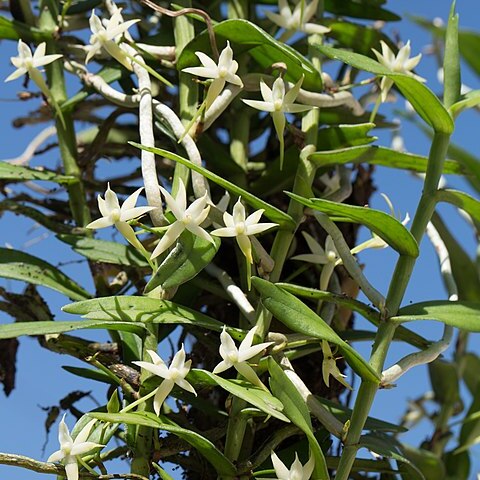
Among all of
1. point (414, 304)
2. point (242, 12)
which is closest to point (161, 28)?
point (242, 12)

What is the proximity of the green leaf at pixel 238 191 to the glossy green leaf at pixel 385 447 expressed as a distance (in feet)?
0.64

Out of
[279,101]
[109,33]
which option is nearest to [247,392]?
[279,101]

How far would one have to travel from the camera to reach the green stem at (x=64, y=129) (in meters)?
0.88

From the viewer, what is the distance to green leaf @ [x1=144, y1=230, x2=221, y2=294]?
25.5 inches

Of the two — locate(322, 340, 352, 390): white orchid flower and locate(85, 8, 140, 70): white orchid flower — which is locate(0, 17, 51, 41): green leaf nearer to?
locate(85, 8, 140, 70): white orchid flower

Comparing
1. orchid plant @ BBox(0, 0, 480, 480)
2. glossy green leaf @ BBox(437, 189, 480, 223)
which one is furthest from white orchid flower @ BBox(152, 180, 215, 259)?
glossy green leaf @ BBox(437, 189, 480, 223)

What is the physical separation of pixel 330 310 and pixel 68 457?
292mm

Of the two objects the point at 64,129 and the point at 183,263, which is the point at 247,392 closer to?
the point at 183,263

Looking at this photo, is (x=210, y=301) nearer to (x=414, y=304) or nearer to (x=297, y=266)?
(x=297, y=266)

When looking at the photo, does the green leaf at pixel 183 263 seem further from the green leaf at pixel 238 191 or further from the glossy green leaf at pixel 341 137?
the glossy green leaf at pixel 341 137

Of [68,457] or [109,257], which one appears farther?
[109,257]

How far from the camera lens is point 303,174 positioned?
77 centimetres

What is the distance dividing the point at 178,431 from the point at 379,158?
32cm

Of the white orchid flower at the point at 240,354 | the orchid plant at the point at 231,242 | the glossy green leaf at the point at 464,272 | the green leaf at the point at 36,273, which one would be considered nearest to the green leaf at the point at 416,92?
the orchid plant at the point at 231,242
